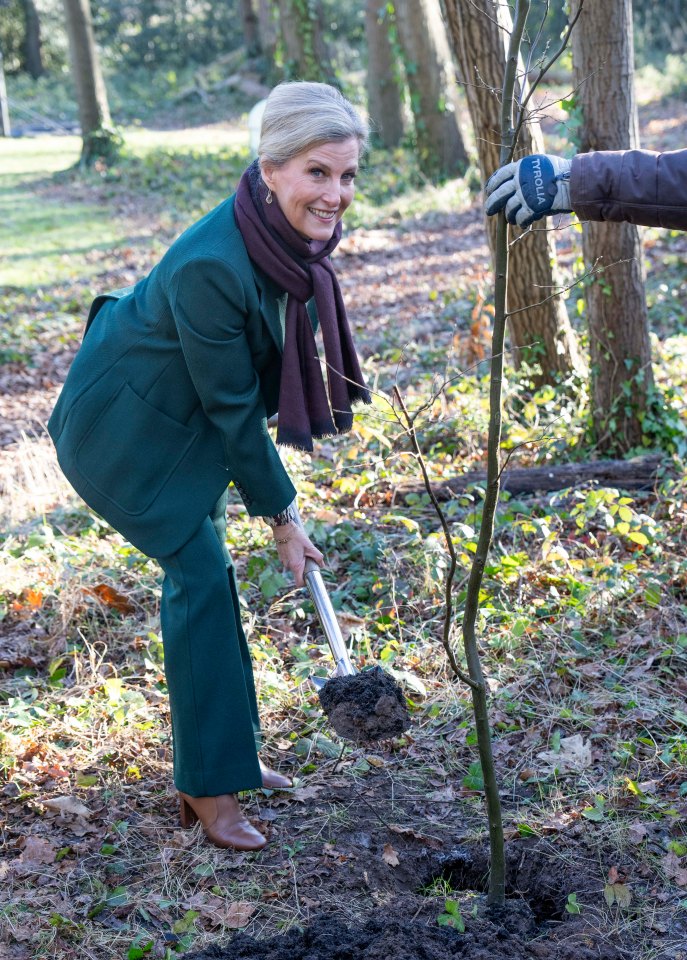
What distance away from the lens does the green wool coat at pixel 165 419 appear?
2703mm

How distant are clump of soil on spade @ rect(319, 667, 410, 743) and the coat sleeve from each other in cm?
60

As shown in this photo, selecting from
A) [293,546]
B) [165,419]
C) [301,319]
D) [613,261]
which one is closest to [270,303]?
[301,319]

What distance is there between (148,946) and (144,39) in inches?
1192

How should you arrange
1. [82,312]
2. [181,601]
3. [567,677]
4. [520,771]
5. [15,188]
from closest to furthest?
[181,601], [520,771], [567,677], [82,312], [15,188]

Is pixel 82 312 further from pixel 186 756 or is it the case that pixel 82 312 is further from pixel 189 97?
pixel 189 97

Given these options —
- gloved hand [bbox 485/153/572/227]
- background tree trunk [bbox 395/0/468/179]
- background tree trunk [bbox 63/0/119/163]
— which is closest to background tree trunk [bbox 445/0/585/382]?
gloved hand [bbox 485/153/572/227]

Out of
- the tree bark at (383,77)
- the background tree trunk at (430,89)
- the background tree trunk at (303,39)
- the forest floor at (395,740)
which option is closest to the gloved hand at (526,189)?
the forest floor at (395,740)

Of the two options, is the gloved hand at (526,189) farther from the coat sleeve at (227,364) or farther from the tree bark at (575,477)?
the tree bark at (575,477)

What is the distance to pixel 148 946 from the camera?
261 centimetres

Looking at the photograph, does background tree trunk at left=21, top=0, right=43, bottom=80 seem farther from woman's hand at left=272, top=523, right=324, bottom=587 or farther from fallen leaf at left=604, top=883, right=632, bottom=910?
fallen leaf at left=604, top=883, right=632, bottom=910

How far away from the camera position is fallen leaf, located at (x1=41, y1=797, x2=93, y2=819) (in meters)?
3.17

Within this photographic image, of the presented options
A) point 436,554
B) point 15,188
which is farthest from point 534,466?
point 15,188

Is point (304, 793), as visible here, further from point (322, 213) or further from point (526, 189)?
point (526, 189)

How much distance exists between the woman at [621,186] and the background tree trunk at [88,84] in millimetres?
14749
